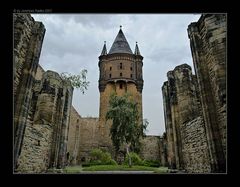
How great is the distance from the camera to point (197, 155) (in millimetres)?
10047

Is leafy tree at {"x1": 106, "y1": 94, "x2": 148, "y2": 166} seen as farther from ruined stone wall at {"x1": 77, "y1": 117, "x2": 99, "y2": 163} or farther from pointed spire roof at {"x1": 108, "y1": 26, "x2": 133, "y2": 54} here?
pointed spire roof at {"x1": 108, "y1": 26, "x2": 133, "y2": 54}

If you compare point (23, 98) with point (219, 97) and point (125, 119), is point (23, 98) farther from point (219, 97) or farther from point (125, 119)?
point (125, 119)

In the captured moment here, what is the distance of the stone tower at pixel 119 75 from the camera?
3647 centimetres

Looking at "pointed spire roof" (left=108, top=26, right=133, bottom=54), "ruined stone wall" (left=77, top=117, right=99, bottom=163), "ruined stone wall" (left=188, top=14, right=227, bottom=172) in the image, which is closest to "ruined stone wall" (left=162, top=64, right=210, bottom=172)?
"ruined stone wall" (left=188, top=14, right=227, bottom=172)

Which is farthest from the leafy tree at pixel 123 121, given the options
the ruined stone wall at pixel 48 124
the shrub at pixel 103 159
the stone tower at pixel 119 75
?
the stone tower at pixel 119 75

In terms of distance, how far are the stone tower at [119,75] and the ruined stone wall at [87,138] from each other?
181 centimetres

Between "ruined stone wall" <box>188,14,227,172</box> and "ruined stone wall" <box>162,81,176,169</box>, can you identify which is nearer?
"ruined stone wall" <box>188,14,227,172</box>

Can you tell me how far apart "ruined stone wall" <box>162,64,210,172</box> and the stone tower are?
2172cm

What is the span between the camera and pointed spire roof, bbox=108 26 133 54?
39.6 meters
